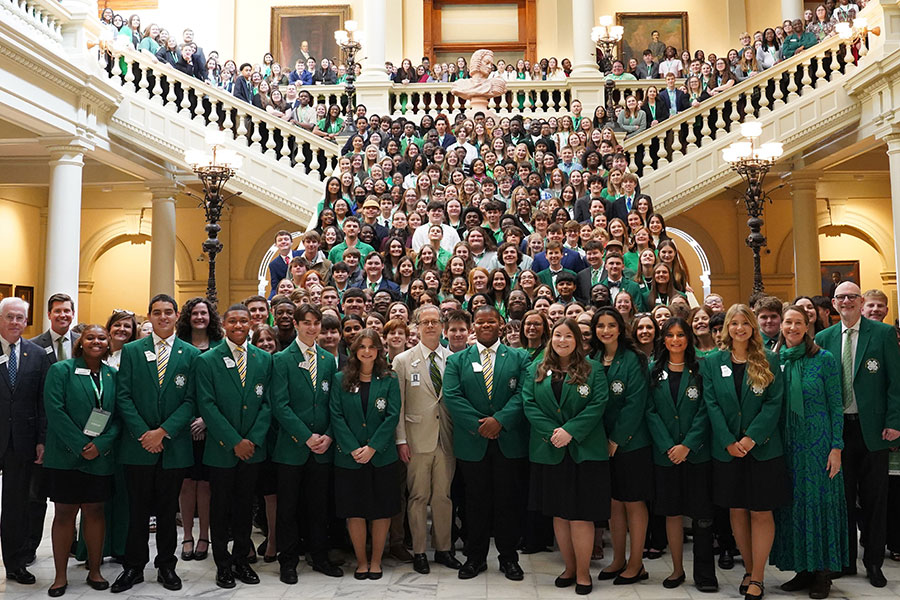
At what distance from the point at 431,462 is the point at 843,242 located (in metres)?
17.1

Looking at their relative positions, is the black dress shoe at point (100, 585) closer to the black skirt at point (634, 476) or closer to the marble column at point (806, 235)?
the black skirt at point (634, 476)

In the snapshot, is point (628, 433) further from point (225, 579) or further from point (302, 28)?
point (302, 28)

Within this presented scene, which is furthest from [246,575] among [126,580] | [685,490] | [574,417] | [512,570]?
[685,490]

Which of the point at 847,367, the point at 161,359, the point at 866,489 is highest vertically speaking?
the point at 161,359

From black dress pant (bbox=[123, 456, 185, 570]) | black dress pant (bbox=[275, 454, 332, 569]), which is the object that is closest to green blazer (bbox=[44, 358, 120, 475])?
black dress pant (bbox=[123, 456, 185, 570])

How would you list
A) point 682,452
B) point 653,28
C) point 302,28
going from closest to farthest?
point 682,452, point 653,28, point 302,28

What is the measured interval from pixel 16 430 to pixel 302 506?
2.06m

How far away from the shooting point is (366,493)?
18.8ft

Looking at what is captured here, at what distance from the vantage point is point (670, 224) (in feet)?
66.0

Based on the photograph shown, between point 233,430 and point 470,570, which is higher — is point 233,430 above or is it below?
above

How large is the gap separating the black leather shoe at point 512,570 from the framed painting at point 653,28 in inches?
800

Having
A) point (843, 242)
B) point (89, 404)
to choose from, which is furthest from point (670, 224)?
point (89, 404)

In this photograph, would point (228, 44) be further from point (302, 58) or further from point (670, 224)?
point (670, 224)

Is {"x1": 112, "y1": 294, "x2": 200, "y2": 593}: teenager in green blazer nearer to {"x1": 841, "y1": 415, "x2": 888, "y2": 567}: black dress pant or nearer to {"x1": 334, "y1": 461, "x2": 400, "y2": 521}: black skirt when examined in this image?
{"x1": 334, "y1": 461, "x2": 400, "y2": 521}: black skirt
